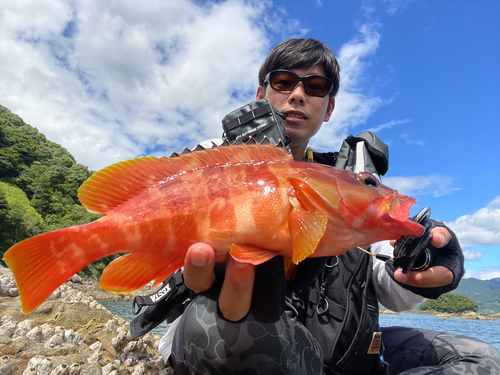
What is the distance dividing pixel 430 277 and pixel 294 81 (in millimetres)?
2790

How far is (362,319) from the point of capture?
286 centimetres

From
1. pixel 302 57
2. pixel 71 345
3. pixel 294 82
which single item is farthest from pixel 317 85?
pixel 71 345

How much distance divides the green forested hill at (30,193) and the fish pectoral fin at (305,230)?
4408 cm

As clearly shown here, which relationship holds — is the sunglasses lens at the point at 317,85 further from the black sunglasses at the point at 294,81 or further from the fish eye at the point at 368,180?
the fish eye at the point at 368,180

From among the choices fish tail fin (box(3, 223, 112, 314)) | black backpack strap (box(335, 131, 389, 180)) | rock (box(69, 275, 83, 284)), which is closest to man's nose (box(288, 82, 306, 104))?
black backpack strap (box(335, 131, 389, 180))

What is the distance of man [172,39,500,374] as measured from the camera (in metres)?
1.92

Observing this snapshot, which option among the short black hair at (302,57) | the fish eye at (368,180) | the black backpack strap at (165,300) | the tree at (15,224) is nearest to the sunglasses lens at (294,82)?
the short black hair at (302,57)

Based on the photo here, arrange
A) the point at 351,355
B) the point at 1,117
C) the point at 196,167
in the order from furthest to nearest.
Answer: the point at 1,117 → the point at 351,355 → the point at 196,167

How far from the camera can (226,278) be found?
69.1 inches

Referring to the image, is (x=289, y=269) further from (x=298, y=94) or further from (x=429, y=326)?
(x=429, y=326)

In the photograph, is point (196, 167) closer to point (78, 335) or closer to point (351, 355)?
point (351, 355)

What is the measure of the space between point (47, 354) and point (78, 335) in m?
1.69

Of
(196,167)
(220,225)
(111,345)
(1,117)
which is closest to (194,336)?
(220,225)

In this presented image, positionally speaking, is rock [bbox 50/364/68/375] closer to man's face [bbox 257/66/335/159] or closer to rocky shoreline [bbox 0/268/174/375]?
rocky shoreline [bbox 0/268/174/375]
